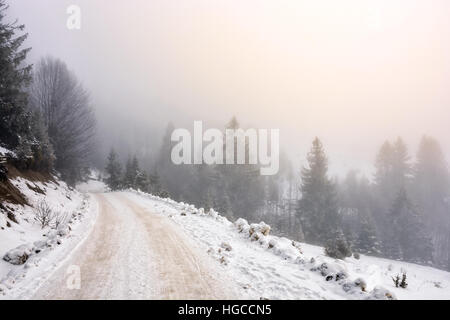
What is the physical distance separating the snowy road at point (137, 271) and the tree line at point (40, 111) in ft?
34.5

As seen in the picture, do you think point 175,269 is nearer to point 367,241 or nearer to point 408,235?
point 367,241

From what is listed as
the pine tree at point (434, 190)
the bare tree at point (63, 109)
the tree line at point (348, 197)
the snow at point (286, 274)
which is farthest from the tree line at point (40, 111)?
the pine tree at point (434, 190)

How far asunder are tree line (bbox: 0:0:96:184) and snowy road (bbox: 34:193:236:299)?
10.5m

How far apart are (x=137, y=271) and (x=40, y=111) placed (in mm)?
22191

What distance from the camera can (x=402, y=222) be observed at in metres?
36.6

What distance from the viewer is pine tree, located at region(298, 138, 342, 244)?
34969 mm

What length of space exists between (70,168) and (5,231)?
22709 mm

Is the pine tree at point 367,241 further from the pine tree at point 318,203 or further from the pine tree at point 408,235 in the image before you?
the pine tree at point 408,235

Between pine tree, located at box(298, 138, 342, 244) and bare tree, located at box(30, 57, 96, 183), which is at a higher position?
bare tree, located at box(30, 57, 96, 183)

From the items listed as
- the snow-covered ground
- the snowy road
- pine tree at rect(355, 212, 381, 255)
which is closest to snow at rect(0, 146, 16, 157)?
the snow-covered ground

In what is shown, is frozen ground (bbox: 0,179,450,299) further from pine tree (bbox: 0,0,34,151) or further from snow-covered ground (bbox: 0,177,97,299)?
pine tree (bbox: 0,0,34,151)

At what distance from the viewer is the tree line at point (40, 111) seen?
13523 mm

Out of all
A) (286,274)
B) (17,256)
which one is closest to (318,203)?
(286,274)
